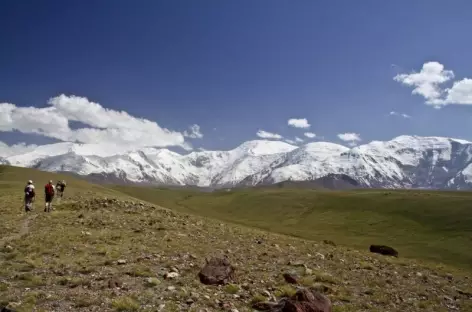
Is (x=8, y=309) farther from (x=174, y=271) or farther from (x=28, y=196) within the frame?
(x=28, y=196)

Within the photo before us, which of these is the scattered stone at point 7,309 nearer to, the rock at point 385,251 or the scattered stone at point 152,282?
the scattered stone at point 152,282

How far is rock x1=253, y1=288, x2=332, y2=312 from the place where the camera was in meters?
13.3

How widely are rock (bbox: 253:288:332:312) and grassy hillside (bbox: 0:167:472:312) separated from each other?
1.46 meters

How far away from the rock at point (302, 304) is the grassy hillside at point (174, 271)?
4.78 ft

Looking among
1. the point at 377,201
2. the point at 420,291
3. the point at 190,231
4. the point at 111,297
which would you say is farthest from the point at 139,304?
→ the point at 377,201

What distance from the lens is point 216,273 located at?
59.8 feet

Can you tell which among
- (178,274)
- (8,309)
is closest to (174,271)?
(178,274)

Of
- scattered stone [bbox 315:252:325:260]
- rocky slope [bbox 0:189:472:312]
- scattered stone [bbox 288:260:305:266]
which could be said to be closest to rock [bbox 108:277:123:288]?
rocky slope [bbox 0:189:472:312]

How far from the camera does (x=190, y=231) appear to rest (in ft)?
105

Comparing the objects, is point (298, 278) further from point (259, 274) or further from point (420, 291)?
point (420, 291)

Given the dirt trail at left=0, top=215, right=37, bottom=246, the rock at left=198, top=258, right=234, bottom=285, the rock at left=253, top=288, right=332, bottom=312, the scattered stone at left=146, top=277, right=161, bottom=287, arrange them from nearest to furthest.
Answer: the rock at left=253, top=288, right=332, bottom=312
the scattered stone at left=146, top=277, right=161, bottom=287
the rock at left=198, top=258, right=234, bottom=285
the dirt trail at left=0, top=215, right=37, bottom=246

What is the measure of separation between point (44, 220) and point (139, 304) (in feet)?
75.2

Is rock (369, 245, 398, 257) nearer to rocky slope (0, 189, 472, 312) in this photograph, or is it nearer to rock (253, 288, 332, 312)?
rocky slope (0, 189, 472, 312)

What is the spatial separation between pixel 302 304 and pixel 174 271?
7.58m
